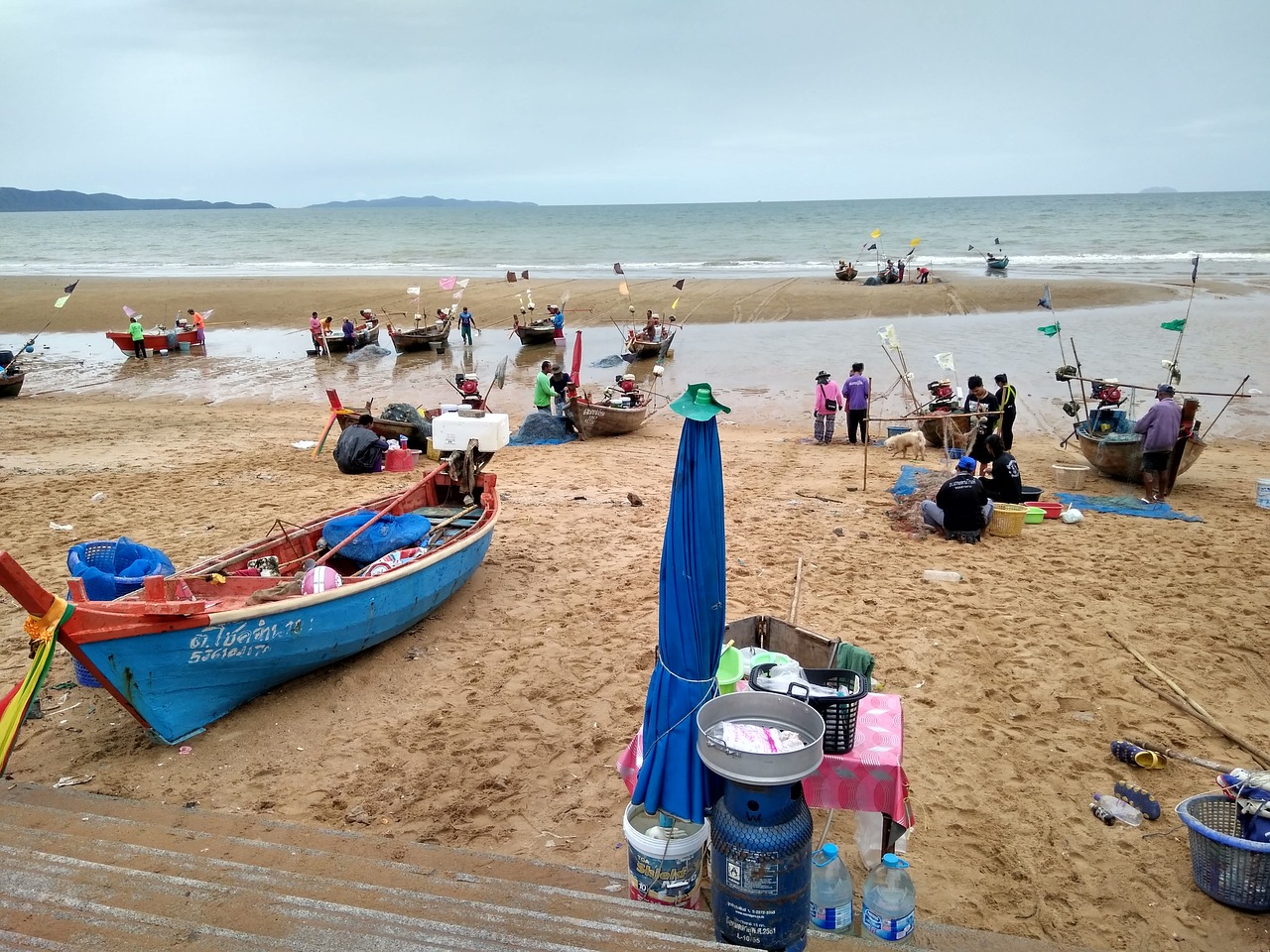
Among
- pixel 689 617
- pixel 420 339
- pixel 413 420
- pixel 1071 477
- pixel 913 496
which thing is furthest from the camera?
pixel 420 339

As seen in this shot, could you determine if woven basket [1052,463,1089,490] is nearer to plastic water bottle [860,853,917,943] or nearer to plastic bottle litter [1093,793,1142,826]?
plastic bottle litter [1093,793,1142,826]

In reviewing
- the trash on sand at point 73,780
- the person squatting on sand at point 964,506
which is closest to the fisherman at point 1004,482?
the person squatting on sand at point 964,506

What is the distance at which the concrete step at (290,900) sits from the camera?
10.5 ft

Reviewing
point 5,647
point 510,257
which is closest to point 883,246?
point 510,257

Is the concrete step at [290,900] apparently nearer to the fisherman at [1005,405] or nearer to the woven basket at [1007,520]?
the woven basket at [1007,520]

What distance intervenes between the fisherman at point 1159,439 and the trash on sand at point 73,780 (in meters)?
12.0

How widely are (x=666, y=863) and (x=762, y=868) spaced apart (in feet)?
1.92

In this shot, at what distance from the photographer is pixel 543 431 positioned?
15719mm

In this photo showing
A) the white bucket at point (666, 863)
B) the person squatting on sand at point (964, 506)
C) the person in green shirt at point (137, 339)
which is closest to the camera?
the white bucket at point (666, 863)

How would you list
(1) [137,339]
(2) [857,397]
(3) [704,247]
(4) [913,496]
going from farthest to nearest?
(3) [704,247], (1) [137,339], (2) [857,397], (4) [913,496]

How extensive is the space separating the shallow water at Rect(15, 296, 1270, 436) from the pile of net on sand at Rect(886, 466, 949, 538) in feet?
18.9

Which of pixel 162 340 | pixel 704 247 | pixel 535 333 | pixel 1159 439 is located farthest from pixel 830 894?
pixel 704 247

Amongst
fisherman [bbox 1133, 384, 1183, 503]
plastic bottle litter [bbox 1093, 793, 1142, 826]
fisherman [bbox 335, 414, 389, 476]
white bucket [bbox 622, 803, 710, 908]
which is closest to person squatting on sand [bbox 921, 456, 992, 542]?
fisherman [bbox 1133, 384, 1183, 503]

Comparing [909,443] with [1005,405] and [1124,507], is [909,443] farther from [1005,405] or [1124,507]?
[1124,507]
